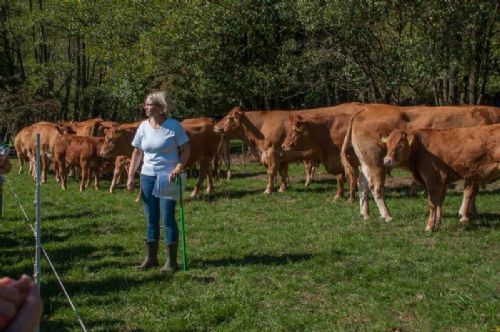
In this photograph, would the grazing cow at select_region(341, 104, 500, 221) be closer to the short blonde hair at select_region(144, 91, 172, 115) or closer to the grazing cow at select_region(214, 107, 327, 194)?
the grazing cow at select_region(214, 107, 327, 194)

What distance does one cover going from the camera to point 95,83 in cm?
4250

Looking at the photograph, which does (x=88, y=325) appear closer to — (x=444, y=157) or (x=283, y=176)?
(x=444, y=157)

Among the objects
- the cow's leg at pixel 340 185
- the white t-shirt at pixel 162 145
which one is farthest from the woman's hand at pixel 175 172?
the cow's leg at pixel 340 185

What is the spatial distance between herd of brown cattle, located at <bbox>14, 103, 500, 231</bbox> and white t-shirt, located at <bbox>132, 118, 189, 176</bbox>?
341 cm

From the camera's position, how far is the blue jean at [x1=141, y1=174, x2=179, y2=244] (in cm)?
755

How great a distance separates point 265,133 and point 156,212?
8649 millimetres

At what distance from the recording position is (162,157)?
25.1ft

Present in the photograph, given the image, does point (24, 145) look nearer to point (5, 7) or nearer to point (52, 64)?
point (52, 64)

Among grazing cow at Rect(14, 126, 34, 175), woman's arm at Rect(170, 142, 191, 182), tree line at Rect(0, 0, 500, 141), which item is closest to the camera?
woman's arm at Rect(170, 142, 191, 182)

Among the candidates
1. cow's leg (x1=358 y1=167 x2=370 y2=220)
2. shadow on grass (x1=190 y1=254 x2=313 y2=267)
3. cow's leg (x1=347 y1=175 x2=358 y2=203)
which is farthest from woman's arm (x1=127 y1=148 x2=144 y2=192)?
cow's leg (x1=347 y1=175 x2=358 y2=203)

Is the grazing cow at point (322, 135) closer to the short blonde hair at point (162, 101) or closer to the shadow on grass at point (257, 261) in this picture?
the shadow on grass at point (257, 261)

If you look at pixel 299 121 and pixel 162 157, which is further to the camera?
pixel 299 121

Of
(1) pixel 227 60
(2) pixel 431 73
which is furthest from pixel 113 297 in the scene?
(1) pixel 227 60

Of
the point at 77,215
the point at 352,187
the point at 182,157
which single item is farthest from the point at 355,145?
the point at 77,215
